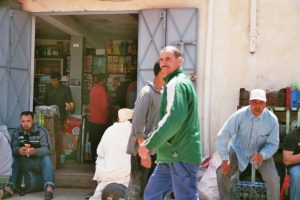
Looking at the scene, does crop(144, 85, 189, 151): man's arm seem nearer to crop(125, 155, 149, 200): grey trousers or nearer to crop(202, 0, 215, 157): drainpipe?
crop(125, 155, 149, 200): grey trousers

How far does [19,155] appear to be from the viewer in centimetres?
762

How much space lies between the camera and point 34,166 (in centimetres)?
768

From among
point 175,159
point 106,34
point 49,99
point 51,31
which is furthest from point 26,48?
point 175,159

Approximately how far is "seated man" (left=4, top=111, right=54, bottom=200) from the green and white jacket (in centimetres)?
344

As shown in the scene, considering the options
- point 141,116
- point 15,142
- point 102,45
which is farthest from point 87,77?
point 141,116

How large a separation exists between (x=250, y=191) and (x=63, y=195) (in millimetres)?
2879

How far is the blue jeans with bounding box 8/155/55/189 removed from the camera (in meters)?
7.48

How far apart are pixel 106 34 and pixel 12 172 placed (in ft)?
19.4

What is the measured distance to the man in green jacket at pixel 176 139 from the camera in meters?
4.20

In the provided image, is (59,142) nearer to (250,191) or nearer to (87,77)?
(87,77)

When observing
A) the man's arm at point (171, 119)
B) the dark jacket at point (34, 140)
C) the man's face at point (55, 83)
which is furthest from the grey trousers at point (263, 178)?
the man's face at point (55, 83)

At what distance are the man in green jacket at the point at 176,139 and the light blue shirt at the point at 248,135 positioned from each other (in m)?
1.74

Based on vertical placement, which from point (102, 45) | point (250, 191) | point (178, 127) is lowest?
point (250, 191)

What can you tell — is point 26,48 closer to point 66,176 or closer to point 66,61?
point 66,176
